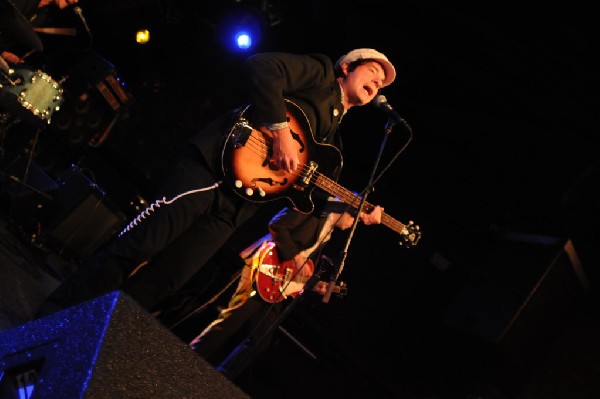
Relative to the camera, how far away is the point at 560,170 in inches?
197

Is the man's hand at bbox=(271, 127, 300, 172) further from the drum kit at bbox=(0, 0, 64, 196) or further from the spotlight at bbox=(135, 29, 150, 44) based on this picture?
the spotlight at bbox=(135, 29, 150, 44)

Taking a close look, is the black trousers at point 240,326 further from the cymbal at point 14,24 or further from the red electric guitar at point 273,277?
the cymbal at point 14,24

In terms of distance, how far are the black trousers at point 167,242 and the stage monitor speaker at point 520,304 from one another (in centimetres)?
315

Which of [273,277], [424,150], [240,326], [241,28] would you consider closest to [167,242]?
[273,277]

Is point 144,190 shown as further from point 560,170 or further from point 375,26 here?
point 560,170

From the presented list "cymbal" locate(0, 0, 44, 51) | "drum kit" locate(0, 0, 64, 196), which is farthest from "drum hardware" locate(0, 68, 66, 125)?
"cymbal" locate(0, 0, 44, 51)

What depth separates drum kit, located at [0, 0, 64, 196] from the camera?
9.84ft

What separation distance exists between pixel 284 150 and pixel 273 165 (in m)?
0.23

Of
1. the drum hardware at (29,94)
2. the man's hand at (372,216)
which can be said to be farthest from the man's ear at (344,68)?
the drum hardware at (29,94)

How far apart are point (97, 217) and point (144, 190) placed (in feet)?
3.55

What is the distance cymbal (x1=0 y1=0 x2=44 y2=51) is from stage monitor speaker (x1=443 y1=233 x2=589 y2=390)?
4747mm

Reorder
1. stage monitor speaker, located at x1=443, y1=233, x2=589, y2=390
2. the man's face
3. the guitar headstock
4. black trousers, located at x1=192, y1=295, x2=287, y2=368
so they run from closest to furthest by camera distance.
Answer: the man's face
black trousers, located at x1=192, y1=295, x2=287, y2=368
the guitar headstock
stage monitor speaker, located at x1=443, y1=233, x2=589, y2=390

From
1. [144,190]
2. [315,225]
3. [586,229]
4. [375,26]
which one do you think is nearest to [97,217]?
[144,190]

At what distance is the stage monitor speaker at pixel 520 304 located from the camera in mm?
4809
